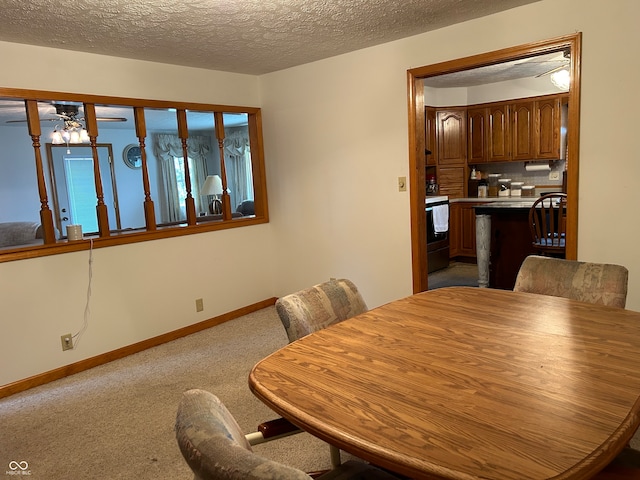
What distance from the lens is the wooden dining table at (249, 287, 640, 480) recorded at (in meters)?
0.92

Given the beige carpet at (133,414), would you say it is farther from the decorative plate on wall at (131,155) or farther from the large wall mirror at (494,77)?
the decorative plate on wall at (131,155)

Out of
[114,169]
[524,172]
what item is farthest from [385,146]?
[114,169]

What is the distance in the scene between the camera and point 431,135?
247 inches

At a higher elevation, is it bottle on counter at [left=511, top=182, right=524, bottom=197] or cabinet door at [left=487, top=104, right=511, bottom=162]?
cabinet door at [left=487, top=104, right=511, bottom=162]

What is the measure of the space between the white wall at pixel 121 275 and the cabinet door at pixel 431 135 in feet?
8.58

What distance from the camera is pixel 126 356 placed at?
362cm

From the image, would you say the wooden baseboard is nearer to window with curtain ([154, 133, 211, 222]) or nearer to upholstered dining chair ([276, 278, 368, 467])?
upholstered dining chair ([276, 278, 368, 467])

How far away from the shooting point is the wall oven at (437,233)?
5.50m

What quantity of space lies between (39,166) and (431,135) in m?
4.73

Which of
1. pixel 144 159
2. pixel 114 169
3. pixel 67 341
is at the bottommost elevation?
pixel 67 341

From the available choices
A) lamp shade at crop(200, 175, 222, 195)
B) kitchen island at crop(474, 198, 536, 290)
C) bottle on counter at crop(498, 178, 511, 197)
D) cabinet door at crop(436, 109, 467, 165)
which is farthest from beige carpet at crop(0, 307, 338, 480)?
bottle on counter at crop(498, 178, 511, 197)

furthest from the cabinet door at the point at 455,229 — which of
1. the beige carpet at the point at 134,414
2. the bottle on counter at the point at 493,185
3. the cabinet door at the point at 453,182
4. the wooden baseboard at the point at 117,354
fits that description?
the beige carpet at the point at 134,414

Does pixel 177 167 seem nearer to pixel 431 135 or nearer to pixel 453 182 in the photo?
pixel 431 135

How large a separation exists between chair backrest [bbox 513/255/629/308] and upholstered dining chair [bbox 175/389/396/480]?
1.60 m
